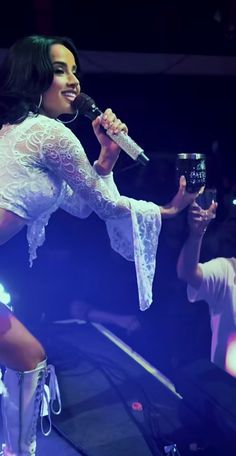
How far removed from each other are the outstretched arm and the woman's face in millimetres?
542

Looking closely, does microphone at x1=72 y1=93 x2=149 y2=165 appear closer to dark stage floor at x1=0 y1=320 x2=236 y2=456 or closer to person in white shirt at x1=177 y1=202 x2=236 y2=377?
person in white shirt at x1=177 y1=202 x2=236 y2=377

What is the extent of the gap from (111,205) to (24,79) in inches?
14.6

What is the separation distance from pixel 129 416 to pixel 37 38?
4.37 ft

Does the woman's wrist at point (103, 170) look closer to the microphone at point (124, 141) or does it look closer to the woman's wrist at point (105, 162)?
the woman's wrist at point (105, 162)

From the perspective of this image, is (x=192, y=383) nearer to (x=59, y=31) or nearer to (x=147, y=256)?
(x=147, y=256)

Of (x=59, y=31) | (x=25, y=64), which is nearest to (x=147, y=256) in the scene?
(x=25, y=64)

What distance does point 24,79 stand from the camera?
1.44 metres

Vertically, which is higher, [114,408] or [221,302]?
[221,302]

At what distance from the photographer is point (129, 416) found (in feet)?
6.98

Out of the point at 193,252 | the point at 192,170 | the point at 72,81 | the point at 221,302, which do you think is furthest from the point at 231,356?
the point at 72,81

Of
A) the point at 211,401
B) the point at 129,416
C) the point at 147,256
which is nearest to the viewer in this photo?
the point at 147,256

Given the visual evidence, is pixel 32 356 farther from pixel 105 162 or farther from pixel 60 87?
pixel 60 87

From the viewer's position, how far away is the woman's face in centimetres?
150

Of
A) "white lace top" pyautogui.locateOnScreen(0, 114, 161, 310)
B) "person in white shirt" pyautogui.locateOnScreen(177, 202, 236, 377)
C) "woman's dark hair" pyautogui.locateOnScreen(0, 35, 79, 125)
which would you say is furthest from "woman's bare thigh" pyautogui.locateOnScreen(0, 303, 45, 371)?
"person in white shirt" pyautogui.locateOnScreen(177, 202, 236, 377)
